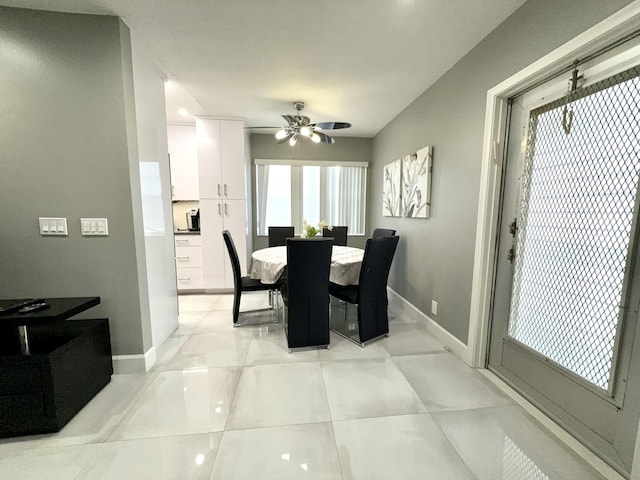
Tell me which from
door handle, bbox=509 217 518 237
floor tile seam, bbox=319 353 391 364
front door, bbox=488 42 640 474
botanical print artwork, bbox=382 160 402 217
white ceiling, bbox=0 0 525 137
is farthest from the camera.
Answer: botanical print artwork, bbox=382 160 402 217

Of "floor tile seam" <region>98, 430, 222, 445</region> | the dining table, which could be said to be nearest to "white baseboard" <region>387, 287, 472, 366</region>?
the dining table

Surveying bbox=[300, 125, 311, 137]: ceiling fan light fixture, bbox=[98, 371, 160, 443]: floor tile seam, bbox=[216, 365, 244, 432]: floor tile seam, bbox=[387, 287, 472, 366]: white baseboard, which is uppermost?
bbox=[300, 125, 311, 137]: ceiling fan light fixture

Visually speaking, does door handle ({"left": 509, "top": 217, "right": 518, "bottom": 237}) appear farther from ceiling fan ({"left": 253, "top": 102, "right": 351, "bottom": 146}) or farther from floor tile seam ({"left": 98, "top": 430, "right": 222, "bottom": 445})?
floor tile seam ({"left": 98, "top": 430, "right": 222, "bottom": 445})

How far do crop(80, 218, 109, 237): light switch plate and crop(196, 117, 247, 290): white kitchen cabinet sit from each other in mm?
1866

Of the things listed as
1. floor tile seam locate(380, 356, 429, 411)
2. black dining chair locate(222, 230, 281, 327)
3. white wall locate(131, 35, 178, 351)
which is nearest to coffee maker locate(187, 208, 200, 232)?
white wall locate(131, 35, 178, 351)

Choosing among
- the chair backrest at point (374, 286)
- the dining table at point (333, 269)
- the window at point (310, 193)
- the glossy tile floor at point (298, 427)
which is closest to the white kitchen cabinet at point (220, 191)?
the window at point (310, 193)

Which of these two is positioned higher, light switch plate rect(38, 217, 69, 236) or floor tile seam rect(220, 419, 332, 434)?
light switch plate rect(38, 217, 69, 236)

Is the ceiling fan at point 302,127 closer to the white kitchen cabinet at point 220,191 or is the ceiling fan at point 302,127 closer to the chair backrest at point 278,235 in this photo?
the white kitchen cabinet at point 220,191

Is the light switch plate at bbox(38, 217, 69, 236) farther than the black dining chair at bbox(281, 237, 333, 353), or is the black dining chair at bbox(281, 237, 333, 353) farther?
the black dining chair at bbox(281, 237, 333, 353)

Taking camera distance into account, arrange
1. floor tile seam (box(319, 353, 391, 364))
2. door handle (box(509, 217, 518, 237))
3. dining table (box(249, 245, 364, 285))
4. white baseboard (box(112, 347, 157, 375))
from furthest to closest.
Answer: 1. dining table (box(249, 245, 364, 285))
2. floor tile seam (box(319, 353, 391, 364))
3. white baseboard (box(112, 347, 157, 375))
4. door handle (box(509, 217, 518, 237))

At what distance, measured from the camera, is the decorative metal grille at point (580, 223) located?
1.18m

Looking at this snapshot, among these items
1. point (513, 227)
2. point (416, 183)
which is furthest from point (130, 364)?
point (416, 183)

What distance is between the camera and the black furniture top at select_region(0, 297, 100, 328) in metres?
1.38

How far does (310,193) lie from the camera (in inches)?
177
